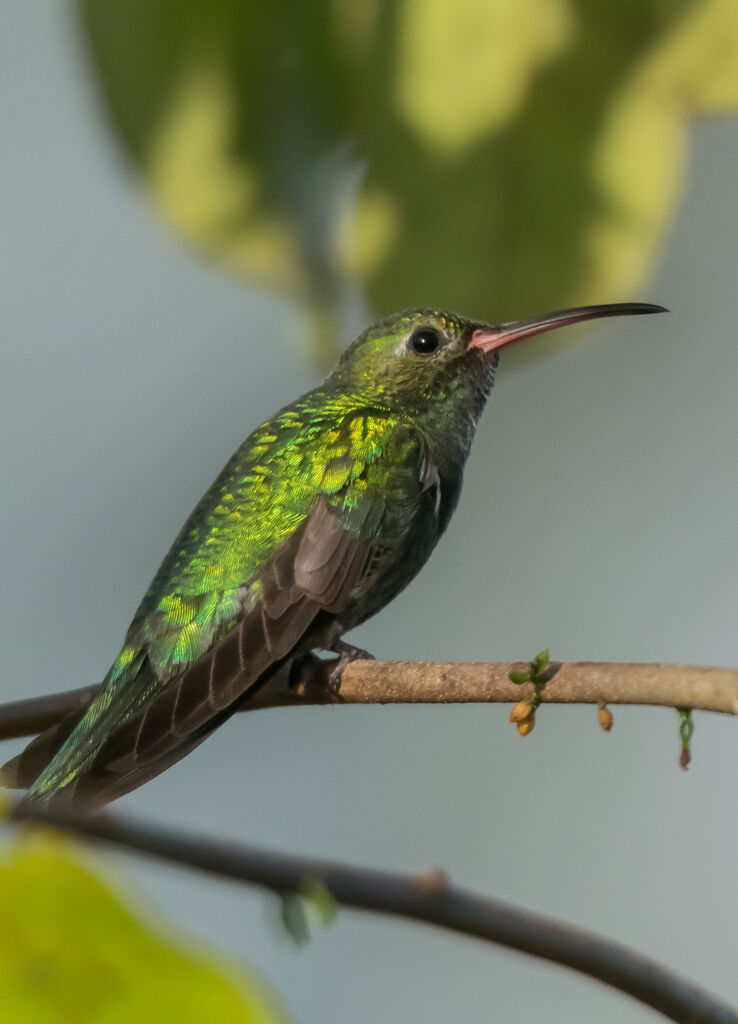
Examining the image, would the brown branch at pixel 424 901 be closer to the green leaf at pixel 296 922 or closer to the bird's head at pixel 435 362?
the green leaf at pixel 296 922

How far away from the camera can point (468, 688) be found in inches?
79.2

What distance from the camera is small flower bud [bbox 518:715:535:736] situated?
185cm

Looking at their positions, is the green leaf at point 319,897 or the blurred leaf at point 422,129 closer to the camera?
the green leaf at point 319,897

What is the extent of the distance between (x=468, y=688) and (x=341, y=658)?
1.06 metres

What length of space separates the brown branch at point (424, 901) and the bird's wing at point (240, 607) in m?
1.43

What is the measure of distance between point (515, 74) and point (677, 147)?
0.91 ft

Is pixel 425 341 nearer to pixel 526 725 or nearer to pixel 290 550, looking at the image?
pixel 290 550

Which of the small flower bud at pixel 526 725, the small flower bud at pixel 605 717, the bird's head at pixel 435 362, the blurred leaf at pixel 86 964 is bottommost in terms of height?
the small flower bud at pixel 526 725

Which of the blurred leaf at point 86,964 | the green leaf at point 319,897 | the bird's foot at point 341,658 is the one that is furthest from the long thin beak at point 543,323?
the blurred leaf at point 86,964

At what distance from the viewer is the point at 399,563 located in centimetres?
333

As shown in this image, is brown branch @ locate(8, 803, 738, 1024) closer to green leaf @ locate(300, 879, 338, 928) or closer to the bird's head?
green leaf @ locate(300, 879, 338, 928)

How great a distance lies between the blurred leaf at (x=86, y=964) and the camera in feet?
1.43

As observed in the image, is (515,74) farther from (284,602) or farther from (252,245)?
(284,602)

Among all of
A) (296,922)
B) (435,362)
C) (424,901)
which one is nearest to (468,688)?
(296,922)
